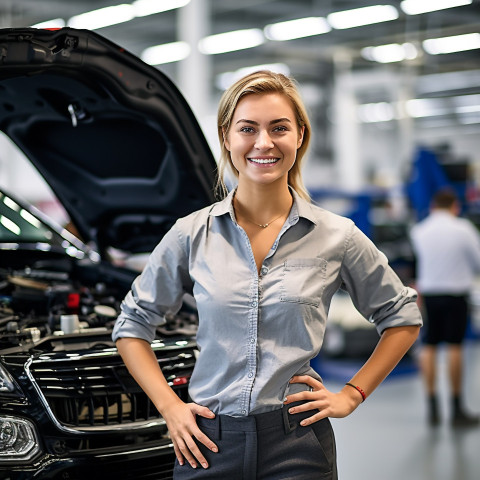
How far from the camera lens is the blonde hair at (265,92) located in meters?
1.47

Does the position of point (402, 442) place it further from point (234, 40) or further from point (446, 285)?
point (234, 40)

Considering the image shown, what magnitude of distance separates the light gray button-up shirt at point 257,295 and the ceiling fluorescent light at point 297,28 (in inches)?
398

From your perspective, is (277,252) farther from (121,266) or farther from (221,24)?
(221,24)

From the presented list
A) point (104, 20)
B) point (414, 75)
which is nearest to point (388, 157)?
point (414, 75)

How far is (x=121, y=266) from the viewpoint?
3121mm

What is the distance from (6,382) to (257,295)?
912 mm

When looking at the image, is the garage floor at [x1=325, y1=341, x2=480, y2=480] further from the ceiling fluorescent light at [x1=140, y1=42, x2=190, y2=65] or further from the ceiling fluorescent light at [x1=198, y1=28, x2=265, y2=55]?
the ceiling fluorescent light at [x1=140, y1=42, x2=190, y2=65]

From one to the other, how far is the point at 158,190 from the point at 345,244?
1312 mm

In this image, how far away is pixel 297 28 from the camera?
11617 millimetres

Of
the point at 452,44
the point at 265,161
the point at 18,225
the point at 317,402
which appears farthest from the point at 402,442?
→ the point at 452,44

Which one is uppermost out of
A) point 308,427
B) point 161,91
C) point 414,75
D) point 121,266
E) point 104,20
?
point 104,20

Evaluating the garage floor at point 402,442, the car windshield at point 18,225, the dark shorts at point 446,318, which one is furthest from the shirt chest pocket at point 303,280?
the dark shorts at point 446,318

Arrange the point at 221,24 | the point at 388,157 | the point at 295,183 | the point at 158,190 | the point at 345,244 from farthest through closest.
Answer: the point at 388,157
the point at 221,24
the point at 158,190
the point at 295,183
the point at 345,244

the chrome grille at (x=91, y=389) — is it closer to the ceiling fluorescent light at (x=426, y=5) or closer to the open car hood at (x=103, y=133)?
the open car hood at (x=103, y=133)
